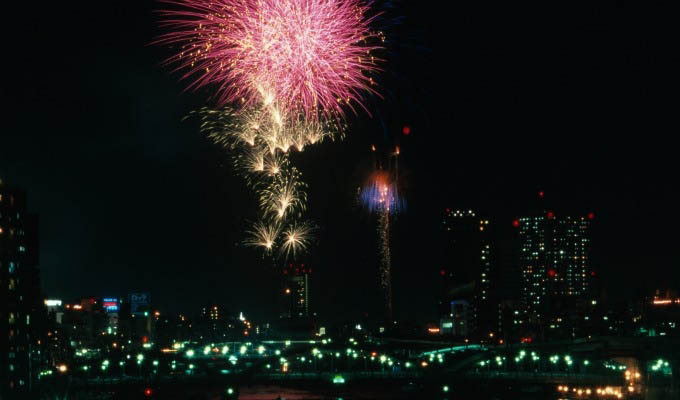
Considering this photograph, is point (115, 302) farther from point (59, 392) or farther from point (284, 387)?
point (59, 392)

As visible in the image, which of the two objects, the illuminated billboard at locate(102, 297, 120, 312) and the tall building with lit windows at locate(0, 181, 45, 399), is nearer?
the tall building with lit windows at locate(0, 181, 45, 399)

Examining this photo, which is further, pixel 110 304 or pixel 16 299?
pixel 110 304

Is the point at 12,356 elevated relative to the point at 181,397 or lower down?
elevated

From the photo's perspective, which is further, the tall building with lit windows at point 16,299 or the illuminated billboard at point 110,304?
the illuminated billboard at point 110,304

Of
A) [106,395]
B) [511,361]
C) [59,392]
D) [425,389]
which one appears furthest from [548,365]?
[59,392]

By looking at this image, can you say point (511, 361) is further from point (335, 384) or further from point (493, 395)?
point (335, 384)

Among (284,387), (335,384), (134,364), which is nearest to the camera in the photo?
(335,384)

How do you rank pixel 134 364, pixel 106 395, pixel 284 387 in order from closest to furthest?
pixel 106 395, pixel 134 364, pixel 284 387

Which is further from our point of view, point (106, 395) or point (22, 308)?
point (106, 395)
